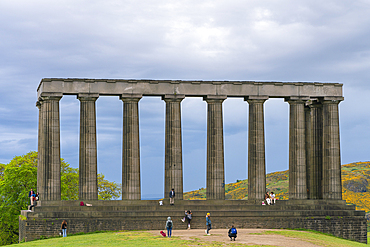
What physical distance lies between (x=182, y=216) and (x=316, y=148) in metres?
26.2

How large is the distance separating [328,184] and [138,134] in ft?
92.1

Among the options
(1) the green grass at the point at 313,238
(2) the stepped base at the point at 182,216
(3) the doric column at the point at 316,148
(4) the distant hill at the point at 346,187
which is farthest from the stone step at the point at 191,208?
(4) the distant hill at the point at 346,187

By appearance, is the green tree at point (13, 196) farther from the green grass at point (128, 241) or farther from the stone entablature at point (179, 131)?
the green grass at point (128, 241)

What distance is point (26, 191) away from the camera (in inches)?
3189

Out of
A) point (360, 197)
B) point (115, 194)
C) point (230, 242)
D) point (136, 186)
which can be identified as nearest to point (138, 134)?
point (136, 186)

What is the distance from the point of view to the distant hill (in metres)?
128

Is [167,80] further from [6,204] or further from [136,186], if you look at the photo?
[6,204]

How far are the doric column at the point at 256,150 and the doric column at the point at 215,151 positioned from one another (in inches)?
165

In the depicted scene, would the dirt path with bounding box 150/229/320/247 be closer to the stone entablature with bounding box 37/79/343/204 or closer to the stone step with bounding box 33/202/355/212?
the stone step with bounding box 33/202/355/212

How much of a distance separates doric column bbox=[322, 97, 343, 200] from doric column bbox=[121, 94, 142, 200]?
2701 centimetres

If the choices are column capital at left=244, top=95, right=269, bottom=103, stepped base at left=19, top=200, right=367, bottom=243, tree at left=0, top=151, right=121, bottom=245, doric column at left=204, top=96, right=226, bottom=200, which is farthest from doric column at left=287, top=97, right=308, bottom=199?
tree at left=0, top=151, right=121, bottom=245

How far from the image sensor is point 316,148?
251 feet

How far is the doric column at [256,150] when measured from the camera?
228ft

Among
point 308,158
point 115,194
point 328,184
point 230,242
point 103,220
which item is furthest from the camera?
point 115,194
